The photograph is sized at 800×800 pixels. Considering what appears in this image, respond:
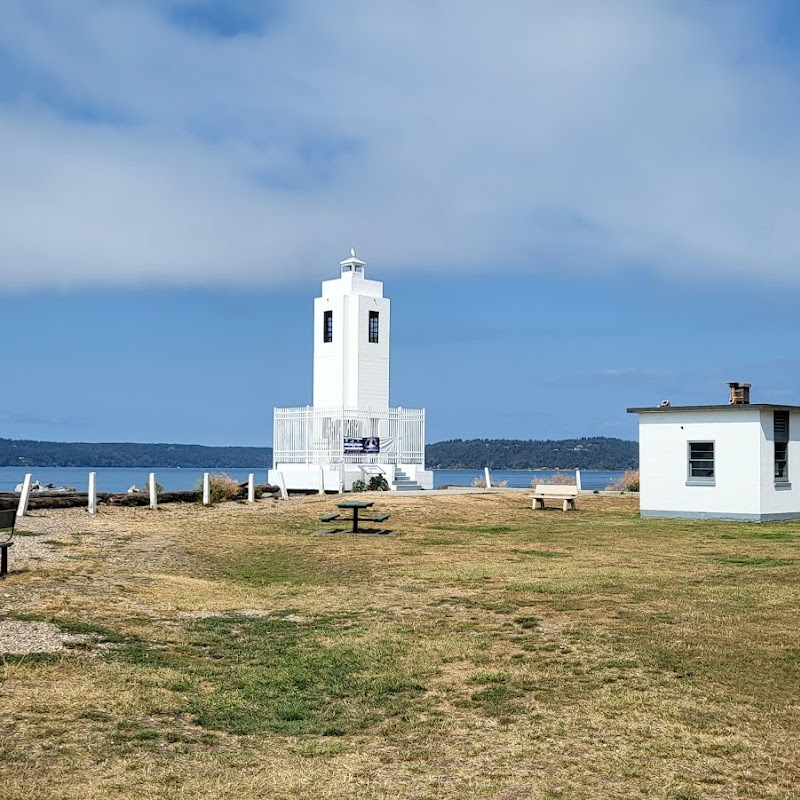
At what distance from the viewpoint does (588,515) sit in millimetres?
28547

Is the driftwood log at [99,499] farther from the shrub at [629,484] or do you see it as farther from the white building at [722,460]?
the shrub at [629,484]

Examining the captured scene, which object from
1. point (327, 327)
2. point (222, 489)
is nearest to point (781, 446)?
point (222, 489)

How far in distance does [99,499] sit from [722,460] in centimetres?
1623

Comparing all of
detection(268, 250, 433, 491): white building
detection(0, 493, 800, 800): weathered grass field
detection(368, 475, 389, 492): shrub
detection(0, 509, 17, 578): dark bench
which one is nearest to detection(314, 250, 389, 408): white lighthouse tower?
detection(268, 250, 433, 491): white building

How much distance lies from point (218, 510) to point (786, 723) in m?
22.4

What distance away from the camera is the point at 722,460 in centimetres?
2647

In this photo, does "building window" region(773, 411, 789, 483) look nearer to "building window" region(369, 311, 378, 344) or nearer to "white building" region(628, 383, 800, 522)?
"white building" region(628, 383, 800, 522)

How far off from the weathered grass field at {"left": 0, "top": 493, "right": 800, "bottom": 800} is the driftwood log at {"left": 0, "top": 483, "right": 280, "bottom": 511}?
377 inches

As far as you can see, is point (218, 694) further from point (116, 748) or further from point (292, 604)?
point (292, 604)

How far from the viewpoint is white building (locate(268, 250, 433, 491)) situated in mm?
40844

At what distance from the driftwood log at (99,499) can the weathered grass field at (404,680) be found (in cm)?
958

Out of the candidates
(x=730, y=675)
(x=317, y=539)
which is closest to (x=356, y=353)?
(x=317, y=539)

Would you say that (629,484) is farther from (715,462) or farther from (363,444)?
(715,462)

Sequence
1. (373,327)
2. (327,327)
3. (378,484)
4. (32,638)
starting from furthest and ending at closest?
1. (327,327)
2. (373,327)
3. (378,484)
4. (32,638)
